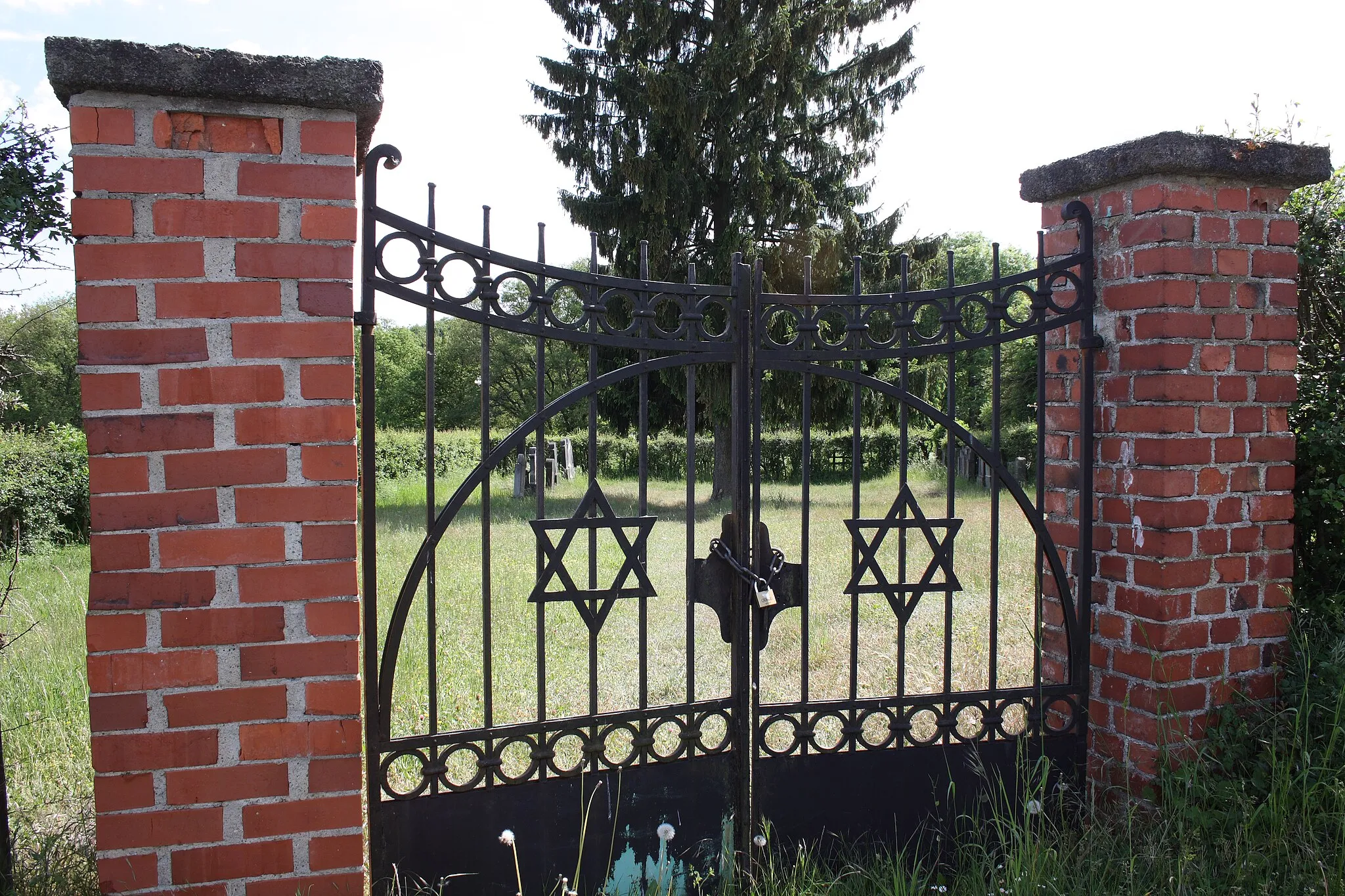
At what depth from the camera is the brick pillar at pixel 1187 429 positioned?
103 inches

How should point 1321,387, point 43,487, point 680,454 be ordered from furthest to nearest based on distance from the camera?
point 680,454 < point 43,487 < point 1321,387

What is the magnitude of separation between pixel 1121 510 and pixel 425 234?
2.31m

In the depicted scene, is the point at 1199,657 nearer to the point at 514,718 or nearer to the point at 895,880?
the point at 895,880

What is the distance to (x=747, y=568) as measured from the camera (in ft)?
8.32

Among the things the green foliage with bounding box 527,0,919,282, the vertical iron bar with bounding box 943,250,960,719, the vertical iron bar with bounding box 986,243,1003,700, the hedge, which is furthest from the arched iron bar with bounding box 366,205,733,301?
the hedge

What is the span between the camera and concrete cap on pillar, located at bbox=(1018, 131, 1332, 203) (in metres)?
2.57

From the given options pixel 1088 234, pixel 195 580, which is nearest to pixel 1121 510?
pixel 1088 234

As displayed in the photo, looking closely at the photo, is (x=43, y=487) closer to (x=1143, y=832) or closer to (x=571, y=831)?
(x=571, y=831)

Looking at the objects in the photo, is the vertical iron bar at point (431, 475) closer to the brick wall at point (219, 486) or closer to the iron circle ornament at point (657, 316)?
the brick wall at point (219, 486)

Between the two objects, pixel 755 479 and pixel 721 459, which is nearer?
pixel 755 479

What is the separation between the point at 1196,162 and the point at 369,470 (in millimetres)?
2597

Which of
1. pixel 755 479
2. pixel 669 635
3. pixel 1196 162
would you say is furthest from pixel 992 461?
pixel 669 635

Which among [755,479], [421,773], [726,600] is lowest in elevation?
[421,773]

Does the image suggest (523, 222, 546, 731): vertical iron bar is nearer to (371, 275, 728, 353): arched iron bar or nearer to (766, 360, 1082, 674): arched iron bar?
(371, 275, 728, 353): arched iron bar
